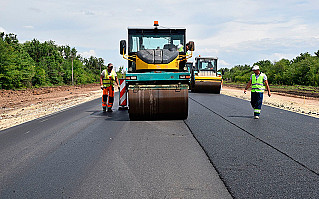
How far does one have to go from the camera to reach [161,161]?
5070mm

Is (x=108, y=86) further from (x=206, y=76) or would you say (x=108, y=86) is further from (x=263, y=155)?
(x=206, y=76)

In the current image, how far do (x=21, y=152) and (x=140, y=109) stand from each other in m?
4.21

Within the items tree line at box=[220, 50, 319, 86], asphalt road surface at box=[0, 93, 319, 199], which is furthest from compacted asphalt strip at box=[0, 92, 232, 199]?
tree line at box=[220, 50, 319, 86]

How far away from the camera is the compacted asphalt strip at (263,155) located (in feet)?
12.7

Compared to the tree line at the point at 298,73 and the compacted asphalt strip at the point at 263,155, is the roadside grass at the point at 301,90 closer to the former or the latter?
the tree line at the point at 298,73

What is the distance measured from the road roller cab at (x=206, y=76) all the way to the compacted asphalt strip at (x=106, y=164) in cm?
1644

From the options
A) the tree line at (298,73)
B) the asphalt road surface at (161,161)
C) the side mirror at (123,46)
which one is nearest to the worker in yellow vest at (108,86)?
the side mirror at (123,46)

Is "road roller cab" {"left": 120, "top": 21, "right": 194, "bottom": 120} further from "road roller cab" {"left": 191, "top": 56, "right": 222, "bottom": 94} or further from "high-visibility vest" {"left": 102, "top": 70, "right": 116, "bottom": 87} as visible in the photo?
"road roller cab" {"left": 191, "top": 56, "right": 222, "bottom": 94}

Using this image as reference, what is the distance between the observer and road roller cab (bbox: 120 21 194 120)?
9359 mm

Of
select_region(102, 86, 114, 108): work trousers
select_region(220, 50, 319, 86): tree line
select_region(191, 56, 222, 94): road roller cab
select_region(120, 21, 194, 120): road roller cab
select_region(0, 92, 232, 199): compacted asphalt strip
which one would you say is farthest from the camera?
select_region(220, 50, 319, 86): tree line

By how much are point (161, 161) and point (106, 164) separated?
0.88 m

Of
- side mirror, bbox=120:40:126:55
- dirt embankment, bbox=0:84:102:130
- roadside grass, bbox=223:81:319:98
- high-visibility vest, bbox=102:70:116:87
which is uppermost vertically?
side mirror, bbox=120:40:126:55

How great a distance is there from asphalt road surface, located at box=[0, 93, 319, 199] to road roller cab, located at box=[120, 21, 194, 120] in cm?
97

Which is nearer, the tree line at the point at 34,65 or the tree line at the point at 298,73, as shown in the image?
the tree line at the point at 34,65
